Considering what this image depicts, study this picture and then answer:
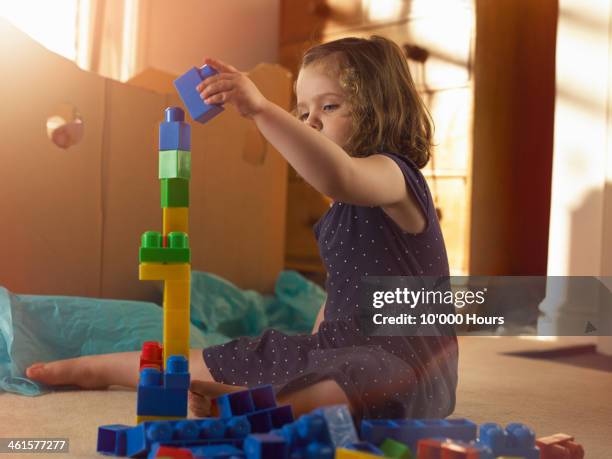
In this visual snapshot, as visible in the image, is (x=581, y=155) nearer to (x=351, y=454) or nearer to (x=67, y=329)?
(x=67, y=329)

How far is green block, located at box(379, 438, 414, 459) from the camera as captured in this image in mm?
573

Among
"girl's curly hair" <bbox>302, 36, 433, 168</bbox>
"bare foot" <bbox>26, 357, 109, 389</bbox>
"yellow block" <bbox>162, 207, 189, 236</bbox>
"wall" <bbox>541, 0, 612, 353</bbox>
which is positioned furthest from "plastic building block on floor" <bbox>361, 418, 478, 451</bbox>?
"wall" <bbox>541, 0, 612, 353</bbox>

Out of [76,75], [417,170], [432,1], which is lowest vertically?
[417,170]

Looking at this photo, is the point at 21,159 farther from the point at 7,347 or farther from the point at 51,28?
the point at 51,28

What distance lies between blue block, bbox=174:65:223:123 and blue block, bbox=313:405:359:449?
0.26m

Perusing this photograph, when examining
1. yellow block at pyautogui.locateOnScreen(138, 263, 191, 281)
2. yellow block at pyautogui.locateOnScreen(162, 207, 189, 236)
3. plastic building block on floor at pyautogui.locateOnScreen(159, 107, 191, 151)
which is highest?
plastic building block on floor at pyautogui.locateOnScreen(159, 107, 191, 151)

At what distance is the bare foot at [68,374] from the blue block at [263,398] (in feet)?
1.21

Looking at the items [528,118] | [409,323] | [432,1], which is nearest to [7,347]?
[409,323]

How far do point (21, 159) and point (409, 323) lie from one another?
0.75 metres

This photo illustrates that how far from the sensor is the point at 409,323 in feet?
2.61

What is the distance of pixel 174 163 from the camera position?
0.63m

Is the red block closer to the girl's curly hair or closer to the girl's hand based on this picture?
the girl's hand

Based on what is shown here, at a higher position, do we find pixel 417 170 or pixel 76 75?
pixel 76 75

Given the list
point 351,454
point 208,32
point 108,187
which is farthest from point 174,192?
point 208,32
